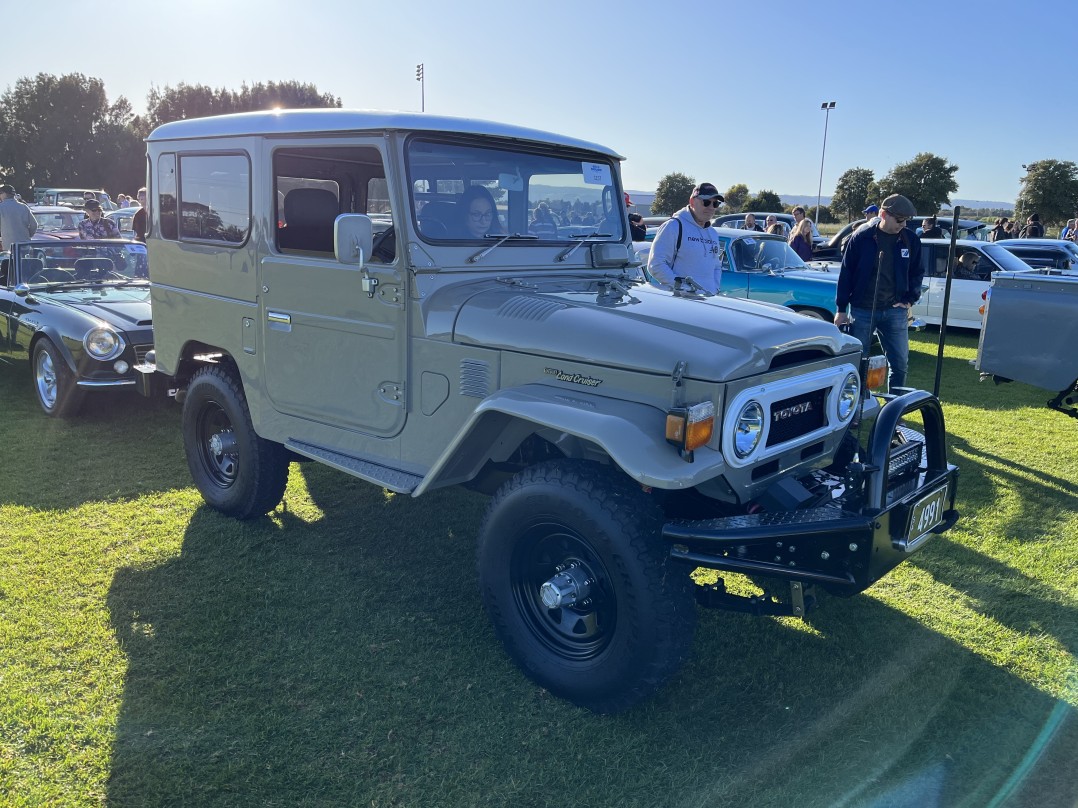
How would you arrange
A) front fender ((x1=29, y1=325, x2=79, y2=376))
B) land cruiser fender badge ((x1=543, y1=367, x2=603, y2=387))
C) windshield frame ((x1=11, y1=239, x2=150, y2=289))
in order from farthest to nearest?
windshield frame ((x1=11, y1=239, x2=150, y2=289))
front fender ((x1=29, y1=325, x2=79, y2=376))
land cruiser fender badge ((x1=543, y1=367, x2=603, y2=387))

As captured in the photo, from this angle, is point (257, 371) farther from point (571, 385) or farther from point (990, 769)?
point (990, 769)

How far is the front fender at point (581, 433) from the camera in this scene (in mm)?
2550

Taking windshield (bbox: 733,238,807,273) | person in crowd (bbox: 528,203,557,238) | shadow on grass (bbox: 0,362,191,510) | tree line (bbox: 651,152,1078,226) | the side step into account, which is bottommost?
shadow on grass (bbox: 0,362,191,510)

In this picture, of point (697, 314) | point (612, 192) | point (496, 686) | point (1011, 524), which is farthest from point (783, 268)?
point (496, 686)

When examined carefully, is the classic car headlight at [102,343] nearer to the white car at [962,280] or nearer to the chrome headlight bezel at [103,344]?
the chrome headlight bezel at [103,344]

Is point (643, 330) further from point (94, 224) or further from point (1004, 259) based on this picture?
point (94, 224)

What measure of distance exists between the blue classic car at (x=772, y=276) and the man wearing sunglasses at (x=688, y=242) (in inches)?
155

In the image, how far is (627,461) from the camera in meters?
2.55

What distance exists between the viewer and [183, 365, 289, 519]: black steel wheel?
4.32 metres

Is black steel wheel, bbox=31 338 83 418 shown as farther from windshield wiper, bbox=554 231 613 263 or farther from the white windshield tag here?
the white windshield tag

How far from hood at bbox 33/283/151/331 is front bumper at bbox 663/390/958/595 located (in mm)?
5416

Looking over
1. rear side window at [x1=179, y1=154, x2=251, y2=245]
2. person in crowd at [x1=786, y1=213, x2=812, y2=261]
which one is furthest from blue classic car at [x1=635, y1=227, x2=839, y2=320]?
rear side window at [x1=179, y1=154, x2=251, y2=245]

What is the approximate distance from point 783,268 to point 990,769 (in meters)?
7.88

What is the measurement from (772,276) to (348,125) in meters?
7.16
